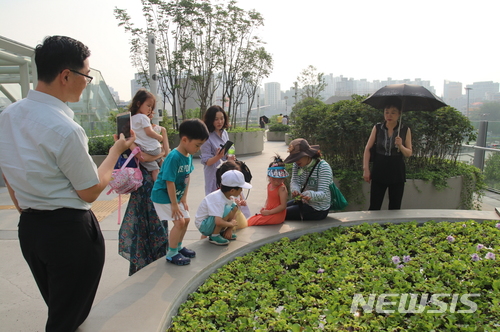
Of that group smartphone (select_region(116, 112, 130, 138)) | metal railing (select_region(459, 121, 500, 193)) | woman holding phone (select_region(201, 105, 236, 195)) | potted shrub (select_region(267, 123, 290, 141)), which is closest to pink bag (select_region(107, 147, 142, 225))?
smartphone (select_region(116, 112, 130, 138))

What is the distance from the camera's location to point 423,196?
572 cm

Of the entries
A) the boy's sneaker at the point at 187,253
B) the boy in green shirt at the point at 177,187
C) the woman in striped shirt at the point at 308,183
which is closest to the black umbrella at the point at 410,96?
the woman in striped shirt at the point at 308,183

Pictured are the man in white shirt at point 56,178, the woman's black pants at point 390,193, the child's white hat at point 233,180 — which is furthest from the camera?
the woman's black pants at point 390,193

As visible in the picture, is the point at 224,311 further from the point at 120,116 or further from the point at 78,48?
the point at 78,48

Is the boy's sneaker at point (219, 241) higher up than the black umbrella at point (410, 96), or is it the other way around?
the black umbrella at point (410, 96)

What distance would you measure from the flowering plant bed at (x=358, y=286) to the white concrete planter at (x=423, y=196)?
1959mm

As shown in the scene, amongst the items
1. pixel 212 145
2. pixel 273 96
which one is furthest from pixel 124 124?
pixel 273 96

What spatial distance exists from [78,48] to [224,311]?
70.3 inches

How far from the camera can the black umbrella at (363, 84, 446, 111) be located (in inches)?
176

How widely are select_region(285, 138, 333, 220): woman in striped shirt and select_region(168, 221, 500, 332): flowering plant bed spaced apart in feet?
1.68

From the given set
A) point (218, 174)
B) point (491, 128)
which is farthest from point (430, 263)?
point (491, 128)

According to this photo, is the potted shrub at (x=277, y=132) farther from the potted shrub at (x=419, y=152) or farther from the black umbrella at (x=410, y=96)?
the black umbrella at (x=410, y=96)

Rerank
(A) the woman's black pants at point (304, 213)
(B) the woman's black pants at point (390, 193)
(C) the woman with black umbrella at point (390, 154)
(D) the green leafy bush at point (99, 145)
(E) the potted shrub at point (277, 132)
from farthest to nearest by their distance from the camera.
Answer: (E) the potted shrub at point (277, 132)
(D) the green leafy bush at point (99, 145)
(B) the woman's black pants at point (390, 193)
(C) the woman with black umbrella at point (390, 154)
(A) the woman's black pants at point (304, 213)

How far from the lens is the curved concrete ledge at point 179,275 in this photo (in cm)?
226
